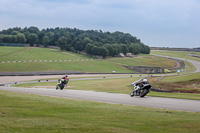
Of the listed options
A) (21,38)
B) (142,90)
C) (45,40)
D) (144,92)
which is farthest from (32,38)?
(144,92)

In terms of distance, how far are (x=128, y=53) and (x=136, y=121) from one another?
174 metres

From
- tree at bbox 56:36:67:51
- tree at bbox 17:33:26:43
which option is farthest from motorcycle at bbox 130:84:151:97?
tree at bbox 17:33:26:43

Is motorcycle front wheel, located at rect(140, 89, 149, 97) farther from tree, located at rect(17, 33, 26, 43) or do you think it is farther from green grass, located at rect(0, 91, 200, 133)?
tree, located at rect(17, 33, 26, 43)

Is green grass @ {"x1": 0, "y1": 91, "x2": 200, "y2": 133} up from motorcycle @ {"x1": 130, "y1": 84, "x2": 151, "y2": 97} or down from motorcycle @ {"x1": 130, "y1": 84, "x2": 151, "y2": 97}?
up

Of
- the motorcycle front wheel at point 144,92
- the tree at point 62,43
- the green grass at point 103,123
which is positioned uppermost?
the tree at point 62,43

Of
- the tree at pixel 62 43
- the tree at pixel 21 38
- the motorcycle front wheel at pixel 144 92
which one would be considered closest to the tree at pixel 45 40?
the tree at pixel 21 38

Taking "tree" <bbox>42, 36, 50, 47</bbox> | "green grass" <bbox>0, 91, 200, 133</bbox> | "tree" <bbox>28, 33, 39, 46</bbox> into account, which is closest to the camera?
"green grass" <bbox>0, 91, 200, 133</bbox>

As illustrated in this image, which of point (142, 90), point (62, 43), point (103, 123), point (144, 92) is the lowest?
point (144, 92)

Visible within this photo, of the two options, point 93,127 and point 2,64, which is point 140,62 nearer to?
point 2,64

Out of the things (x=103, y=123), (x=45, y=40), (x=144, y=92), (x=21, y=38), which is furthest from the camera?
(x=45, y=40)

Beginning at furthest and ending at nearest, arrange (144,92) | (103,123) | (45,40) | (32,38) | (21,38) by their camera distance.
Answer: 1. (45,40)
2. (32,38)
3. (21,38)
4. (144,92)
5. (103,123)

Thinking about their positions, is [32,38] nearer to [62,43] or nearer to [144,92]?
[62,43]

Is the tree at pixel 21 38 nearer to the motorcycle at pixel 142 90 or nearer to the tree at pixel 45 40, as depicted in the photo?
the tree at pixel 45 40

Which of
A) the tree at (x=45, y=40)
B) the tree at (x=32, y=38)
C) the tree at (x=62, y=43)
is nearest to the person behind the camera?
the tree at (x=62, y=43)
